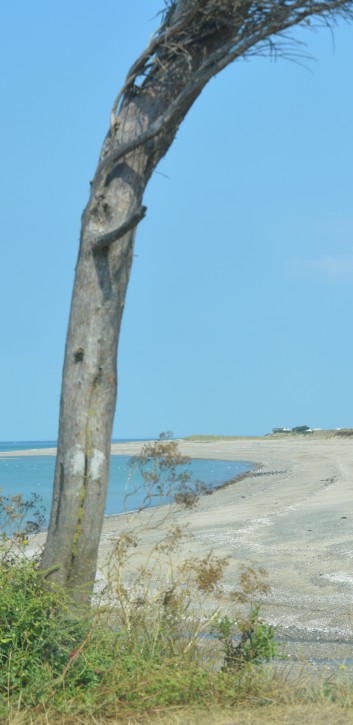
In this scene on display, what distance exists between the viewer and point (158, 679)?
253 inches

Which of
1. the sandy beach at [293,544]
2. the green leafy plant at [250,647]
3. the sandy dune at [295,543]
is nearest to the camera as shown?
the green leafy plant at [250,647]

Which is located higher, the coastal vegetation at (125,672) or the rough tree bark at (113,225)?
the rough tree bark at (113,225)

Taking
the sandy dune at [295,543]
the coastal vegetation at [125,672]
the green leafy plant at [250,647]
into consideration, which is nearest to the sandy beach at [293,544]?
the sandy dune at [295,543]

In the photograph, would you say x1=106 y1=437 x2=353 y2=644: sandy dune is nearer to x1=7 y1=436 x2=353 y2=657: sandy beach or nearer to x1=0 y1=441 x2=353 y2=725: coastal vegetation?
x1=7 y1=436 x2=353 y2=657: sandy beach

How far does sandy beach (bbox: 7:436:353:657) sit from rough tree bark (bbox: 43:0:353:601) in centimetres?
48

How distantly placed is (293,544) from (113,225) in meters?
9.09

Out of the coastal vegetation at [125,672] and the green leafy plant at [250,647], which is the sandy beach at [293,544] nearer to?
the coastal vegetation at [125,672]

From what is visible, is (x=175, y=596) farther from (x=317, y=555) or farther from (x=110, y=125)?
(x=317, y=555)

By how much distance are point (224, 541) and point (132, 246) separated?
9.33m

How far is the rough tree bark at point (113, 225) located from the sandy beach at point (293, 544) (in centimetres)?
48

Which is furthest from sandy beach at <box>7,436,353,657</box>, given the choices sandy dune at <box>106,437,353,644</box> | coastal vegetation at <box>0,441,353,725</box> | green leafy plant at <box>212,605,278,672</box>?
green leafy plant at <box>212,605,278,672</box>

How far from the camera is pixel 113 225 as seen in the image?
728 cm

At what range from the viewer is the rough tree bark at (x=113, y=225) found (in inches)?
277

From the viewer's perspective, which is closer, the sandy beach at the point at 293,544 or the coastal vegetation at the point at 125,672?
the coastal vegetation at the point at 125,672
